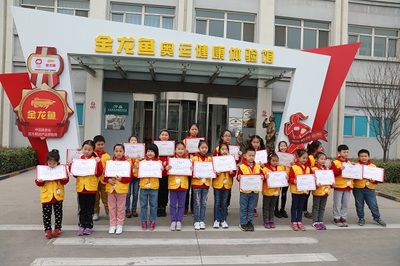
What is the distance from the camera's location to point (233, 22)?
16.7m

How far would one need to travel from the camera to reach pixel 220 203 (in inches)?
221

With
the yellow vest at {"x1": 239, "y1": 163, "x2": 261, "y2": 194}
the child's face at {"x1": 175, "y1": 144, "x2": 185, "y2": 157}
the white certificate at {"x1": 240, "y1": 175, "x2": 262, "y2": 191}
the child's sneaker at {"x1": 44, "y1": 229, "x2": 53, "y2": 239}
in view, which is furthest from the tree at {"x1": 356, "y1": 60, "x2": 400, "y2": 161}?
the child's sneaker at {"x1": 44, "y1": 229, "x2": 53, "y2": 239}

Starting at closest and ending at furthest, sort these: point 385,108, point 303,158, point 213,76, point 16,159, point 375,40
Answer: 1. point 303,158
2. point 16,159
3. point 385,108
4. point 213,76
5. point 375,40

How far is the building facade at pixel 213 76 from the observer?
15188mm

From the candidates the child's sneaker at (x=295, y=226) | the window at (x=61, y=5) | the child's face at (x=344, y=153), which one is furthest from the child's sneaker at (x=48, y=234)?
the window at (x=61, y=5)

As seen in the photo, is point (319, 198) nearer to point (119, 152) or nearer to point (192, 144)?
point (192, 144)

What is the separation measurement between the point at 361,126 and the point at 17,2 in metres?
18.6

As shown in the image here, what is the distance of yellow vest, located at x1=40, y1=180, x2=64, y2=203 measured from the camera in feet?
15.8

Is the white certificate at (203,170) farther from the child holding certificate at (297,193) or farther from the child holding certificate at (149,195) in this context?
the child holding certificate at (297,193)

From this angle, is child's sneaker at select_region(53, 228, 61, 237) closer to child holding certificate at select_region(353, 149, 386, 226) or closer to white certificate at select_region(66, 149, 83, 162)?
white certificate at select_region(66, 149, 83, 162)

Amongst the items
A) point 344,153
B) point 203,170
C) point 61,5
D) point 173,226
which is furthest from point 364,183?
point 61,5

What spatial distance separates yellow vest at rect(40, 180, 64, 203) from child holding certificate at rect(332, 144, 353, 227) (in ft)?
15.4

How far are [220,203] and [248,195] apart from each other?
51cm

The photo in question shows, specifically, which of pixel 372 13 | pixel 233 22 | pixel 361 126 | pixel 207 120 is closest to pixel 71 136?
pixel 207 120
